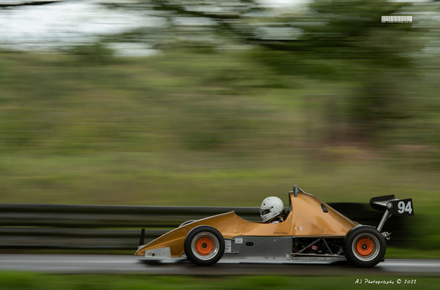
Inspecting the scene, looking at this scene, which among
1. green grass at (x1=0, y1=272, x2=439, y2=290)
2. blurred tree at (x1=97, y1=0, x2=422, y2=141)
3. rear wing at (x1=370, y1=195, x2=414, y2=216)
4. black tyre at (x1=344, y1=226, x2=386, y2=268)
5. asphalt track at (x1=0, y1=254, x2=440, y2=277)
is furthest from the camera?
blurred tree at (x1=97, y1=0, x2=422, y2=141)

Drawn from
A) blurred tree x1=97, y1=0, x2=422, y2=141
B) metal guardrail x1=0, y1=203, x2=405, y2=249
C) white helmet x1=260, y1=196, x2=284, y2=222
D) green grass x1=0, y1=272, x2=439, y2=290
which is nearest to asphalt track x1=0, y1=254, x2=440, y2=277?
green grass x1=0, y1=272, x2=439, y2=290

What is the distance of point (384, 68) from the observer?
6.34 meters

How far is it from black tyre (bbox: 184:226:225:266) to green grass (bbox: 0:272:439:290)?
521 mm

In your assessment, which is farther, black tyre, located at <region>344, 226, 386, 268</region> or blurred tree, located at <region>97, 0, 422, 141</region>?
blurred tree, located at <region>97, 0, 422, 141</region>

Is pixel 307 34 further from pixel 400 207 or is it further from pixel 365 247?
pixel 365 247

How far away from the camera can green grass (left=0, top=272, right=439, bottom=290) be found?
4070mm

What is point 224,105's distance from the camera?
24.4ft

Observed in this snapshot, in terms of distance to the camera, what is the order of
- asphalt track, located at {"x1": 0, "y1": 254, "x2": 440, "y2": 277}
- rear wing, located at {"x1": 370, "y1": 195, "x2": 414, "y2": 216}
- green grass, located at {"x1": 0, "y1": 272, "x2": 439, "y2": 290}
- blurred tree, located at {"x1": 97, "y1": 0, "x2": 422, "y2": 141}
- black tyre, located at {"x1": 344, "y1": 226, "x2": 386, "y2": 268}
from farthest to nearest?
blurred tree, located at {"x1": 97, "y1": 0, "x2": 422, "y2": 141}, rear wing, located at {"x1": 370, "y1": 195, "x2": 414, "y2": 216}, black tyre, located at {"x1": 344, "y1": 226, "x2": 386, "y2": 268}, asphalt track, located at {"x1": 0, "y1": 254, "x2": 440, "y2": 277}, green grass, located at {"x1": 0, "y1": 272, "x2": 439, "y2": 290}

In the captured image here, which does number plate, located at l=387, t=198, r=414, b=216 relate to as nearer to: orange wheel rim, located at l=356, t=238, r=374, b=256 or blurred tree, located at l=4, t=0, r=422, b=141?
orange wheel rim, located at l=356, t=238, r=374, b=256

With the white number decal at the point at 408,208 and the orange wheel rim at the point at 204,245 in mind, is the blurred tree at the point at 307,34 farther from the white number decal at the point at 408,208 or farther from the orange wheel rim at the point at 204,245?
the orange wheel rim at the point at 204,245

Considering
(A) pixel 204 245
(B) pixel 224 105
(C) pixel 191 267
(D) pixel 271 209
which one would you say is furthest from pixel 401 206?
(B) pixel 224 105

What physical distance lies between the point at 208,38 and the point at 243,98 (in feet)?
3.75

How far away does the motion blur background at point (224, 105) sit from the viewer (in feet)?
20.5

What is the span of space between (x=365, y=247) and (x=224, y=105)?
3.28 metres
